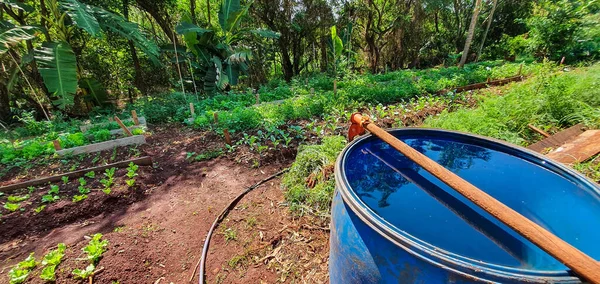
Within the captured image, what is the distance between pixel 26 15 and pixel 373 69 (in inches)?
606

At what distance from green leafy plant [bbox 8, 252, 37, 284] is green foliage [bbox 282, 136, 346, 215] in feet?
7.76

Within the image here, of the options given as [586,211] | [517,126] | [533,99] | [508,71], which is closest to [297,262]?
[586,211]

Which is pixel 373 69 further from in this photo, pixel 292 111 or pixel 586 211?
pixel 586 211

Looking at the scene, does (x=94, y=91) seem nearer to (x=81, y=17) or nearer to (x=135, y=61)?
(x=81, y=17)

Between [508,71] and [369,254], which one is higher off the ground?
[508,71]

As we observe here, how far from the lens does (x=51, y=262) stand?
204cm

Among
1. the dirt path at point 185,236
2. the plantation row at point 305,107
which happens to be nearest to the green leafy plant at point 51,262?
the dirt path at point 185,236

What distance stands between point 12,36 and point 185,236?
6064 mm

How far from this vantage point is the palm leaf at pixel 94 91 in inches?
270

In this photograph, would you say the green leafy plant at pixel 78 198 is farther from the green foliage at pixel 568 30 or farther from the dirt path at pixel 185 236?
the green foliage at pixel 568 30

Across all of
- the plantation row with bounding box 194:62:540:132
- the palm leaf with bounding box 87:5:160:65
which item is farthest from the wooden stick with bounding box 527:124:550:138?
the palm leaf with bounding box 87:5:160:65

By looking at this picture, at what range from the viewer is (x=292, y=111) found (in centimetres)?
529

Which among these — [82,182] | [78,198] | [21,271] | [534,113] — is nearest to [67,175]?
[82,182]

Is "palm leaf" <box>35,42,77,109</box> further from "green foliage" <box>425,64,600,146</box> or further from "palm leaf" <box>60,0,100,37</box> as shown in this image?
"green foliage" <box>425,64,600,146</box>
